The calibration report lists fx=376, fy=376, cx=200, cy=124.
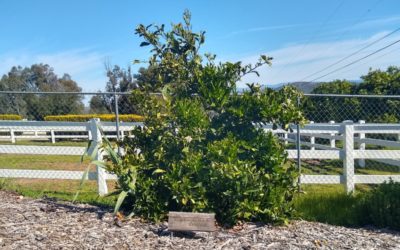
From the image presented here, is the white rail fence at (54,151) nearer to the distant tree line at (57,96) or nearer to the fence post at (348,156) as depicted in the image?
the distant tree line at (57,96)

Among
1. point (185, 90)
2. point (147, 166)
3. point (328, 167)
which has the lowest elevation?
point (328, 167)

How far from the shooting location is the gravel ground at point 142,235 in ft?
12.3

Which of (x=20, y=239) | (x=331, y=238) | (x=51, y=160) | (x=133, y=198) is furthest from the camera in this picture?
(x=51, y=160)

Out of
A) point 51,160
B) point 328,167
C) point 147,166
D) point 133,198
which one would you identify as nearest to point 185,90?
point 147,166

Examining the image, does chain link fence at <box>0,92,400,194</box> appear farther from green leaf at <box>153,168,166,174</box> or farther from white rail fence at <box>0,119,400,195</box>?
green leaf at <box>153,168,166,174</box>

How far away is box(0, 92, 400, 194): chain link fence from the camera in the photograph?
6.99m

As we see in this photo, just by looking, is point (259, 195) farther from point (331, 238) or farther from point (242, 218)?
point (331, 238)

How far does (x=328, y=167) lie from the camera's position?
37.4ft

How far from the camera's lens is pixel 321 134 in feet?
36.9

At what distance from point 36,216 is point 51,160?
30.4 feet

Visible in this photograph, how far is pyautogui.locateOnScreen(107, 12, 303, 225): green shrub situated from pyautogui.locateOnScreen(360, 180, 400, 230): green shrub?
105cm

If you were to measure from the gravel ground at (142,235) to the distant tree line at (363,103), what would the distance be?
10.7 meters

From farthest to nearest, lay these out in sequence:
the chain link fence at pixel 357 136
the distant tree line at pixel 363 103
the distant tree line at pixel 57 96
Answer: the distant tree line at pixel 363 103 → the distant tree line at pixel 57 96 → the chain link fence at pixel 357 136


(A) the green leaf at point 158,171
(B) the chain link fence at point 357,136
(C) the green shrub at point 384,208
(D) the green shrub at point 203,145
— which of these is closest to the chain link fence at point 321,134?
(B) the chain link fence at point 357,136
